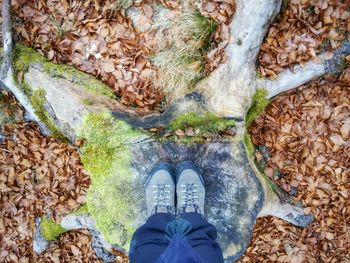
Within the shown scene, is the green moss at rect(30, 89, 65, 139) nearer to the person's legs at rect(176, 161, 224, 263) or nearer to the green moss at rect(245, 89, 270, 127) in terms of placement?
the person's legs at rect(176, 161, 224, 263)

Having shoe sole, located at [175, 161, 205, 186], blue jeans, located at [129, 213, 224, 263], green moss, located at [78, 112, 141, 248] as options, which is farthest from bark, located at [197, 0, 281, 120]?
blue jeans, located at [129, 213, 224, 263]

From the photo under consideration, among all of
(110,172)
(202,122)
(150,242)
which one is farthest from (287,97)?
(150,242)

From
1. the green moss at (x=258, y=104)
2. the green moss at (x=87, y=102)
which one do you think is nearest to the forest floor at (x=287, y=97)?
the green moss at (x=258, y=104)

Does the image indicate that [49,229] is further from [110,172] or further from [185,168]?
[185,168]

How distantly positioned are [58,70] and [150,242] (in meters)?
1.98

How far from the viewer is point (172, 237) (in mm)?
3277

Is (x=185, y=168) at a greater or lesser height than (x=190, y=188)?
greater

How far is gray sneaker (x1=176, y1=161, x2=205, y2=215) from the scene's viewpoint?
363 centimetres

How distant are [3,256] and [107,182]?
78.8 inches

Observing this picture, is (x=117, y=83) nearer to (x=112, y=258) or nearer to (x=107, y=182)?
(x=107, y=182)

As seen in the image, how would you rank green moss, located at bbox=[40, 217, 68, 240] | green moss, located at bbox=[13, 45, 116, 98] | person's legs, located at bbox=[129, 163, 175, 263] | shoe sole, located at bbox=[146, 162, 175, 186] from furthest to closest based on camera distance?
green moss, located at bbox=[40, 217, 68, 240] → green moss, located at bbox=[13, 45, 116, 98] → shoe sole, located at bbox=[146, 162, 175, 186] → person's legs, located at bbox=[129, 163, 175, 263]

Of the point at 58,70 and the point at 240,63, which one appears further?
the point at 58,70

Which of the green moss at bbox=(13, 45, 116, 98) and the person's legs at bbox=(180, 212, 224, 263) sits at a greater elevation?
the green moss at bbox=(13, 45, 116, 98)

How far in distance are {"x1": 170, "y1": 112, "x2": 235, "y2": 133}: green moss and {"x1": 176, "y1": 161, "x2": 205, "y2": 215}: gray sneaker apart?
0.34 metres
